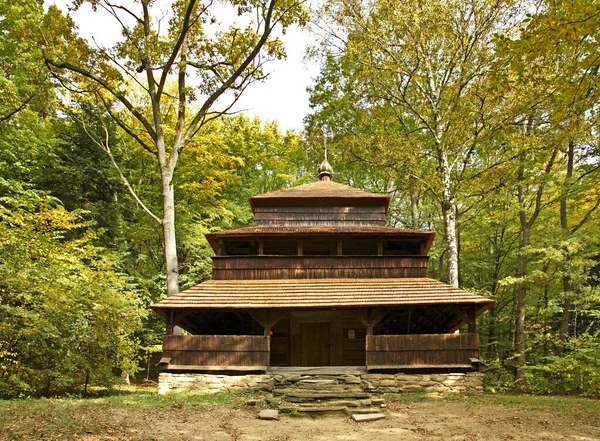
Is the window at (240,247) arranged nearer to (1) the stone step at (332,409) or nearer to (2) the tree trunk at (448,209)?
(2) the tree trunk at (448,209)

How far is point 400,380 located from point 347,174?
18.0m

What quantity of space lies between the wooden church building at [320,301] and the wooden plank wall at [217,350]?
0.10ft

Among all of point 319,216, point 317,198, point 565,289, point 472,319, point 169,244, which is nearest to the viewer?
point 472,319

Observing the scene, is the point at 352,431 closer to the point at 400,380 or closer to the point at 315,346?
the point at 400,380

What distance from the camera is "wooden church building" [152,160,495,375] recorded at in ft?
43.3

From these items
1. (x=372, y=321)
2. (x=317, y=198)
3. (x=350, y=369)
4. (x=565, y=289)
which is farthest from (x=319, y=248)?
(x=565, y=289)

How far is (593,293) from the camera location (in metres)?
17.0

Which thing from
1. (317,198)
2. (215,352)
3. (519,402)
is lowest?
(519,402)

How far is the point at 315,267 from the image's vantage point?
1549cm

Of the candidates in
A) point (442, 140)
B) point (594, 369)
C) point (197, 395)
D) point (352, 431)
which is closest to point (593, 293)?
point (594, 369)

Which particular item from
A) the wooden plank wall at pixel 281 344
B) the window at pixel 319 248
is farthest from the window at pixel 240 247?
the wooden plank wall at pixel 281 344

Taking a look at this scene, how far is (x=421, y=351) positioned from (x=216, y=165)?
16522 millimetres

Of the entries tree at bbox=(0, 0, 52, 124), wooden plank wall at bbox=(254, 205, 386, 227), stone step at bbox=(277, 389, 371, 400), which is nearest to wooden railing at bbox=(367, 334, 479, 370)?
stone step at bbox=(277, 389, 371, 400)

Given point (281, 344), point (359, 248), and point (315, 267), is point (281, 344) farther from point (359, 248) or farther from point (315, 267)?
point (359, 248)
